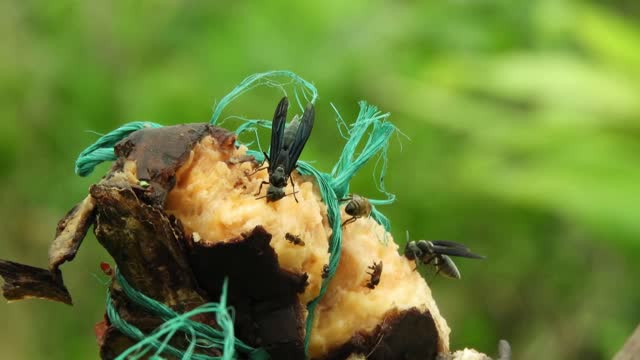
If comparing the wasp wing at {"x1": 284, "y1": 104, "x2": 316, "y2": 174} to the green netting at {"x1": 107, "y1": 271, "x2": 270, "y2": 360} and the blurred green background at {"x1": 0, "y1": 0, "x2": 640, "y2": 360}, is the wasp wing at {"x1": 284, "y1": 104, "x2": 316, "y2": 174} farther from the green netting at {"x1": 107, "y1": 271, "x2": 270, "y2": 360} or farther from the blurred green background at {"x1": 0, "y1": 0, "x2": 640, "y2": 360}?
the blurred green background at {"x1": 0, "y1": 0, "x2": 640, "y2": 360}

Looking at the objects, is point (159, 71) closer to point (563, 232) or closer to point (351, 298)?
point (563, 232)

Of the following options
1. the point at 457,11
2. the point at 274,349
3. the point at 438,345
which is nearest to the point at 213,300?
the point at 274,349

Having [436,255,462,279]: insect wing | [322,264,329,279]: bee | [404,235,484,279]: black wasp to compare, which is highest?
[322,264,329,279]: bee

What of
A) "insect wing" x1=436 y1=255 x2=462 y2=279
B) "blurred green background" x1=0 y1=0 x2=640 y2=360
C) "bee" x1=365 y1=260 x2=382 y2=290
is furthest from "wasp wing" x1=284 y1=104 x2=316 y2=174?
"blurred green background" x1=0 y1=0 x2=640 y2=360

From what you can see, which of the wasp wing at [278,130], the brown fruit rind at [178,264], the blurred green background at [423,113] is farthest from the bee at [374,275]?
the blurred green background at [423,113]

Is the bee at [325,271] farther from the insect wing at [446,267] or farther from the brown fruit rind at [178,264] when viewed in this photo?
the insect wing at [446,267]

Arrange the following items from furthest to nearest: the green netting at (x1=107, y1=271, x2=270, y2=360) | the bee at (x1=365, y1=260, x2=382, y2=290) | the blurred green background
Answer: the blurred green background → the bee at (x1=365, y1=260, x2=382, y2=290) → the green netting at (x1=107, y1=271, x2=270, y2=360)
